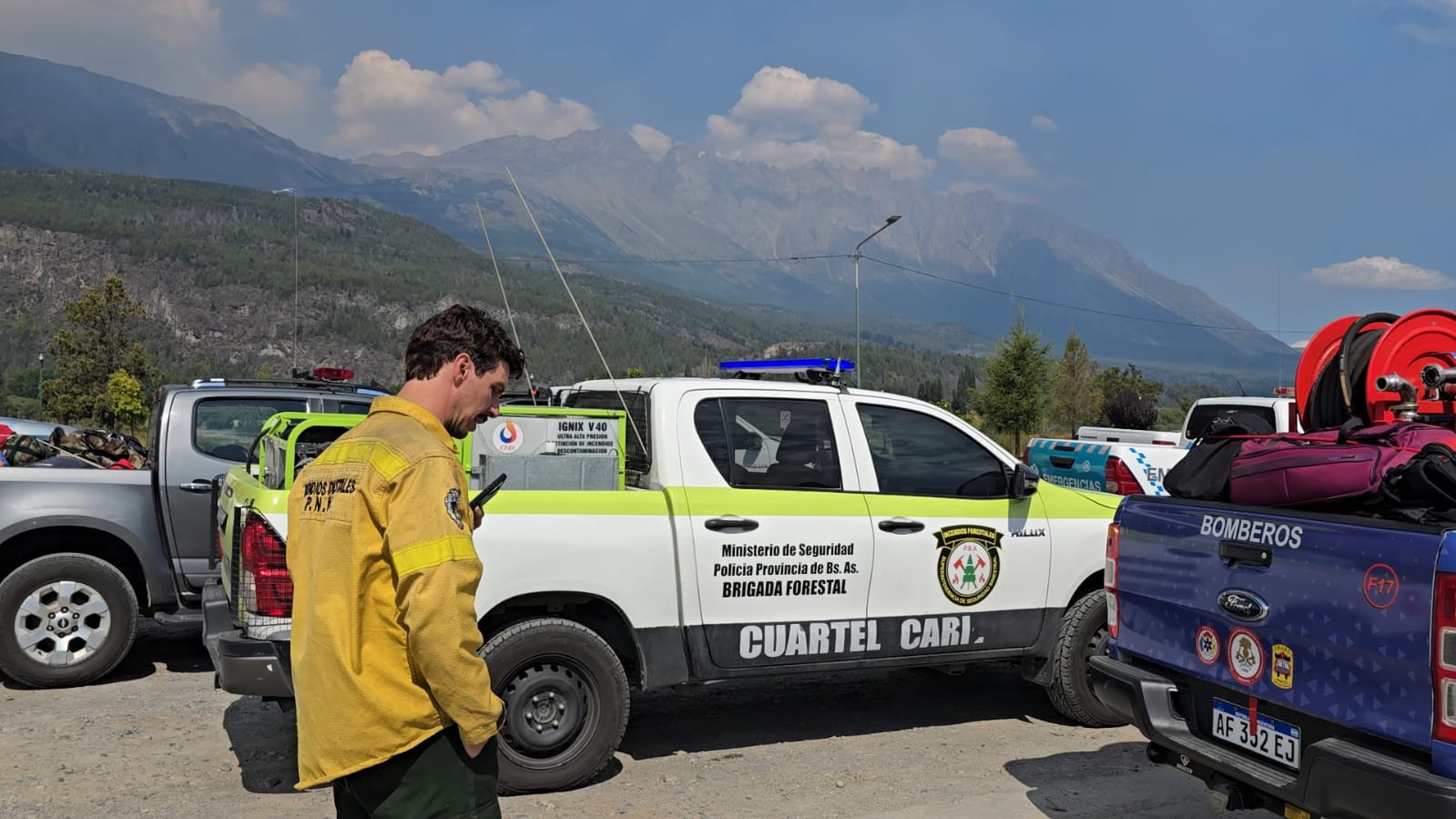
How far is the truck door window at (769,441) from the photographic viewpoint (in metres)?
5.46

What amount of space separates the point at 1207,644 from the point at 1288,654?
0.40m

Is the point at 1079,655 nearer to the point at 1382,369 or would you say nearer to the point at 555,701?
the point at 1382,369

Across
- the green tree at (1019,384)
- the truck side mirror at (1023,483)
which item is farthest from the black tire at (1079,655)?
the green tree at (1019,384)

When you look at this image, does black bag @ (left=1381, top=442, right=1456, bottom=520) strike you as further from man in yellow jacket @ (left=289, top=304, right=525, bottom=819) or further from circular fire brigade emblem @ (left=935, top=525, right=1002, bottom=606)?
man in yellow jacket @ (left=289, top=304, right=525, bottom=819)

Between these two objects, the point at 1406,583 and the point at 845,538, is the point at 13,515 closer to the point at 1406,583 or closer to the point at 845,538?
the point at 845,538

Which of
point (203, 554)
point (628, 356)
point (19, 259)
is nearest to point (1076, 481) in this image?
point (203, 554)

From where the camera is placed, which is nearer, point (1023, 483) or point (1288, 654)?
point (1288, 654)

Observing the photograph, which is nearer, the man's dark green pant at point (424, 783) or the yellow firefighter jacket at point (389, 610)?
the yellow firefighter jacket at point (389, 610)

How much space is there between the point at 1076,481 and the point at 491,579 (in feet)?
19.6

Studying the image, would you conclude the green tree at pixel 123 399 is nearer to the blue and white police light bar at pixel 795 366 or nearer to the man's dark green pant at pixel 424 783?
the blue and white police light bar at pixel 795 366

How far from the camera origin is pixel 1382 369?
14.8 feet

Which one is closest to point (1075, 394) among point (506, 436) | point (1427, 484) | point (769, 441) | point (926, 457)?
point (926, 457)

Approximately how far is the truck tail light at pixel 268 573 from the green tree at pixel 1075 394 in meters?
60.4

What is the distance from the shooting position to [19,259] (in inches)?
5002
